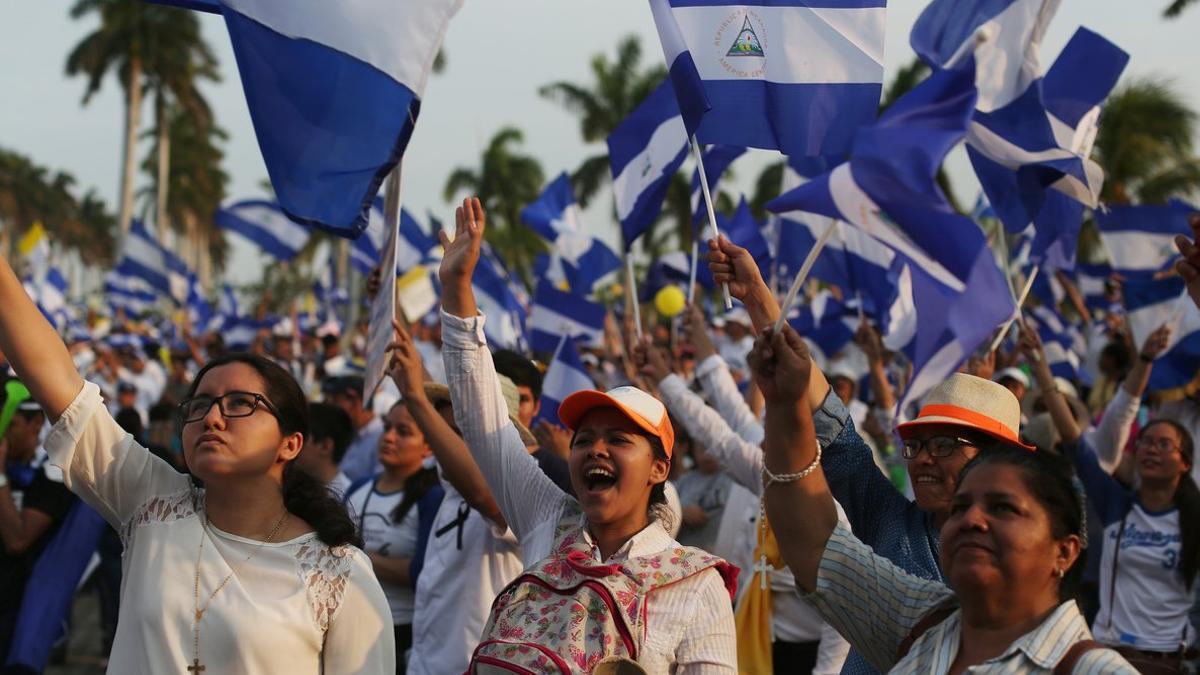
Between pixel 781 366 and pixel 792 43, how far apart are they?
6.56 ft

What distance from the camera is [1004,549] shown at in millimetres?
2482

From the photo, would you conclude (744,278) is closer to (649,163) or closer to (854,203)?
(854,203)

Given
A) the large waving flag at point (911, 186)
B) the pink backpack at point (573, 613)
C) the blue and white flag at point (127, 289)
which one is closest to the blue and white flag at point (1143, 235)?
the large waving flag at point (911, 186)

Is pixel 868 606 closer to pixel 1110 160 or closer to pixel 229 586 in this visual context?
pixel 229 586

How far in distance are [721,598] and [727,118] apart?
1.66 metres

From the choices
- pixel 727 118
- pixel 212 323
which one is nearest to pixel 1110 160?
pixel 212 323

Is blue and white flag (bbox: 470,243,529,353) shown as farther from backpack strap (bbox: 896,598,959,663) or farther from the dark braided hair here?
backpack strap (bbox: 896,598,959,663)

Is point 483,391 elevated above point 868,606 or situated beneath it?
elevated above

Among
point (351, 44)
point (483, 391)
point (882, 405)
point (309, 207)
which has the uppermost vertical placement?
point (351, 44)

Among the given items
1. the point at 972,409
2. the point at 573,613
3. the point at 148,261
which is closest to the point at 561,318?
the point at 972,409

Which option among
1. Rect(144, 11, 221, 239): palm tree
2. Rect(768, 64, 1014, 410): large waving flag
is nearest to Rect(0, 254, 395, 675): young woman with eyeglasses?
Rect(768, 64, 1014, 410): large waving flag

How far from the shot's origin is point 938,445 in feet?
11.5

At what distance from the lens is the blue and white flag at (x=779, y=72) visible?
4340 millimetres

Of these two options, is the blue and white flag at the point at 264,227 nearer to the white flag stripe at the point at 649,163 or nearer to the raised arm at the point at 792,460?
the white flag stripe at the point at 649,163
